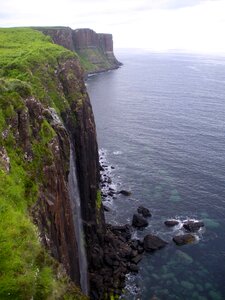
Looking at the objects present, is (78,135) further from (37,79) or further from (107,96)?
(107,96)

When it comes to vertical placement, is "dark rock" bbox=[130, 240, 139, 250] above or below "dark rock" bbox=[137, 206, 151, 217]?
below

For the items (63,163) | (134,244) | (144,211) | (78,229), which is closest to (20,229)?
(63,163)

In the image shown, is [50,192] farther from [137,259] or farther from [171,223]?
[171,223]

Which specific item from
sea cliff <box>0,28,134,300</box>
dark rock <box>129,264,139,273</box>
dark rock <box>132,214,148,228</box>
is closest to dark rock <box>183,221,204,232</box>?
dark rock <box>132,214,148,228</box>

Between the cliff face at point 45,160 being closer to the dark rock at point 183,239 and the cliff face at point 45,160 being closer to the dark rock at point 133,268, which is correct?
the dark rock at point 133,268

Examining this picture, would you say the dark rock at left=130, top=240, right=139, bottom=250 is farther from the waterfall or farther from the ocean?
the waterfall

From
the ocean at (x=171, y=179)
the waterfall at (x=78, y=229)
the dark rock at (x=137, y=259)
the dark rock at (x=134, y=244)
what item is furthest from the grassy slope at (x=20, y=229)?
the dark rock at (x=134, y=244)
